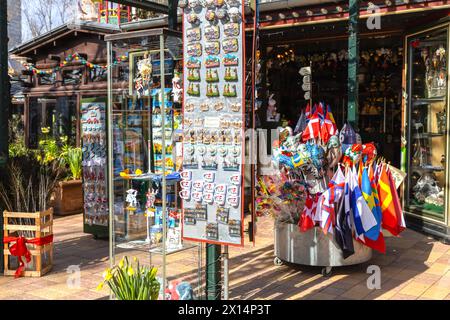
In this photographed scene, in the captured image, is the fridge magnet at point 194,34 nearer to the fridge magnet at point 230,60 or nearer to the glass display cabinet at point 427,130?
the fridge magnet at point 230,60

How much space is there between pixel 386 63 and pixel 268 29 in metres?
3.11

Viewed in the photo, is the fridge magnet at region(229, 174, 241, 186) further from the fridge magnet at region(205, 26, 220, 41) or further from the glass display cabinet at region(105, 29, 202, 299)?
the fridge magnet at region(205, 26, 220, 41)

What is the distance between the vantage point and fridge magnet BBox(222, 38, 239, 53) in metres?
3.70

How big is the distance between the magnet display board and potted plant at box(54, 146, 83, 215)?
563 cm

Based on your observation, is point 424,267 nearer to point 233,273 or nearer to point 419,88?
point 233,273

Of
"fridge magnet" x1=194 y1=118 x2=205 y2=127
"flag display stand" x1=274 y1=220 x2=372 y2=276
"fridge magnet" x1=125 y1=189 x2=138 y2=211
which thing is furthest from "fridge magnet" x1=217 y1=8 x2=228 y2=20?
"flag display stand" x1=274 y1=220 x2=372 y2=276

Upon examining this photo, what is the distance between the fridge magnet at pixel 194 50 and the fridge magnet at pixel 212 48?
63 mm

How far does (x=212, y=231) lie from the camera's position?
12.7 ft

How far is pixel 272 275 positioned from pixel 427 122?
386 centimetres

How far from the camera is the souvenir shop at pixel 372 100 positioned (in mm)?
5680

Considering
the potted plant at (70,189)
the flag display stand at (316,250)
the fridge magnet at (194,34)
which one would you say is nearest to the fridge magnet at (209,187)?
the fridge magnet at (194,34)

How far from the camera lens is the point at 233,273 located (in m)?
5.62
